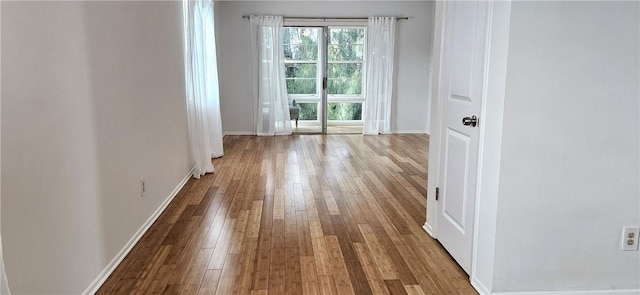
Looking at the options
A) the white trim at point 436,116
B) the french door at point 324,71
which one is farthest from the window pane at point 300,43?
the white trim at point 436,116

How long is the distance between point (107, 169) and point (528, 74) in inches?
87.3

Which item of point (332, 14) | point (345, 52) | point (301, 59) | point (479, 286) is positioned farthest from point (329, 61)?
point (479, 286)

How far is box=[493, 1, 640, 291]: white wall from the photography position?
6.50 ft

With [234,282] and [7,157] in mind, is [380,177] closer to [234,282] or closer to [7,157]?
[234,282]

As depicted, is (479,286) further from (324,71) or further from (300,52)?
(300,52)

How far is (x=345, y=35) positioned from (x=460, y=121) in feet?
17.8

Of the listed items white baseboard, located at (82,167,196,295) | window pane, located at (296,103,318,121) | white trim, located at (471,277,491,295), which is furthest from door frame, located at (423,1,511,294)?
window pane, located at (296,103,318,121)

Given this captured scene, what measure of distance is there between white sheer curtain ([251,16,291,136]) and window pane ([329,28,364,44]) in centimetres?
91

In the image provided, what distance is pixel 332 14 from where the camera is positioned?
7.45 meters

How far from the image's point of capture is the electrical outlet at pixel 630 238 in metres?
2.16

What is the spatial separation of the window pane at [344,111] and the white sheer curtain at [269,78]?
843 mm

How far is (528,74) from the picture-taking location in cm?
201

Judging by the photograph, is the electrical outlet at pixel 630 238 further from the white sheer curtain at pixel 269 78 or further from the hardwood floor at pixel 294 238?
the white sheer curtain at pixel 269 78

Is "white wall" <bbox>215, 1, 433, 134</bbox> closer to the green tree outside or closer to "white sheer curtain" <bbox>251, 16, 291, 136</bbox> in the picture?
"white sheer curtain" <bbox>251, 16, 291, 136</bbox>
